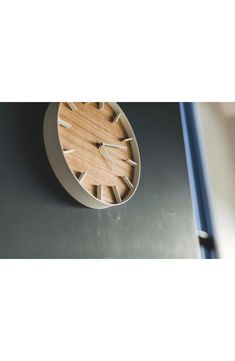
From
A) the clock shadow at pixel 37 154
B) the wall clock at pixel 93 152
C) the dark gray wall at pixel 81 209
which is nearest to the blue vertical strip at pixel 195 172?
the dark gray wall at pixel 81 209

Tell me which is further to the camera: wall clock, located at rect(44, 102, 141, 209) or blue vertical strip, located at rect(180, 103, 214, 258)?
blue vertical strip, located at rect(180, 103, 214, 258)

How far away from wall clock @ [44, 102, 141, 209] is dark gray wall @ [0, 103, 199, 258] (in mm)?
48

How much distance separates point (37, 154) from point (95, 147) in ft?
0.88

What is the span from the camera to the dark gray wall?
1.07m

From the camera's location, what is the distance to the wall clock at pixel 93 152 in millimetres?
1161

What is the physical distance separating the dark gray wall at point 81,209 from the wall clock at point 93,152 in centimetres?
5

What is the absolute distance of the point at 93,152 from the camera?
1325 mm

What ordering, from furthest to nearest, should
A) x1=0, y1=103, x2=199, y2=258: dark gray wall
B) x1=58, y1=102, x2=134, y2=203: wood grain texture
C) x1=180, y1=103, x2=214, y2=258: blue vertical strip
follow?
x1=180, y1=103, x2=214, y2=258: blue vertical strip
x1=58, y1=102, x2=134, y2=203: wood grain texture
x1=0, y1=103, x2=199, y2=258: dark gray wall

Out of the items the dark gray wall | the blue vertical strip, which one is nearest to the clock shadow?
the dark gray wall

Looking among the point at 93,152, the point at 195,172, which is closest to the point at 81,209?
the point at 93,152

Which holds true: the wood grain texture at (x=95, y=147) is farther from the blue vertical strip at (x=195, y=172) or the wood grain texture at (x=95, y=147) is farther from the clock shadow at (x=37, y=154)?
the blue vertical strip at (x=195, y=172)

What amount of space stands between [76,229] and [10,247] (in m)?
0.26

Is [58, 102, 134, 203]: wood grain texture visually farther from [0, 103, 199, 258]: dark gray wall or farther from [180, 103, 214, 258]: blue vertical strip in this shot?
[180, 103, 214, 258]: blue vertical strip
